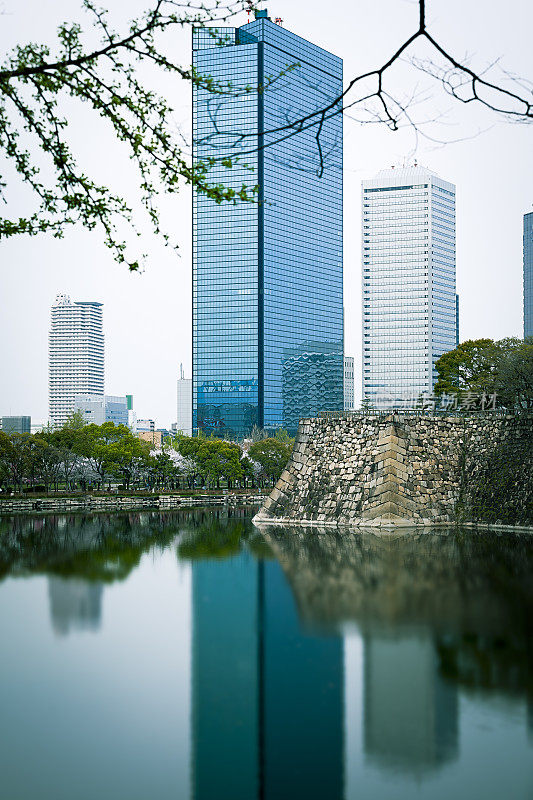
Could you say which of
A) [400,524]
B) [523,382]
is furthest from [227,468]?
[400,524]

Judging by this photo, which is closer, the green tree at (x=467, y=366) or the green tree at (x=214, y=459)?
the green tree at (x=467, y=366)

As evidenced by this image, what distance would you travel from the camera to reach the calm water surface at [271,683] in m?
7.27

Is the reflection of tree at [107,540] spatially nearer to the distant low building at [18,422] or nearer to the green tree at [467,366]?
the green tree at [467,366]

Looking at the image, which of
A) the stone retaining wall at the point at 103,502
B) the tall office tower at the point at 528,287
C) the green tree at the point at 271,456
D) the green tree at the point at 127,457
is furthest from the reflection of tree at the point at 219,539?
the tall office tower at the point at 528,287

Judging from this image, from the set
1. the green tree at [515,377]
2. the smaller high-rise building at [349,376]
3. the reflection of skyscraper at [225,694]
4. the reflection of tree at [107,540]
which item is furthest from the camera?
the smaller high-rise building at [349,376]

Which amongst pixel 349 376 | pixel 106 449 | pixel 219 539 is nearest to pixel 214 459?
pixel 106 449

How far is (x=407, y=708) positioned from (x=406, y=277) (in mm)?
125141

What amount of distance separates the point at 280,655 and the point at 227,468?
5007 centimetres

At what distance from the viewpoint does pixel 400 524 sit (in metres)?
31.7

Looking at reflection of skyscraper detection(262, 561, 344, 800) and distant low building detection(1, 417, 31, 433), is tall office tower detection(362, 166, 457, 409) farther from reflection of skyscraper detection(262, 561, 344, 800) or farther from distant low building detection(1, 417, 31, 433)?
reflection of skyscraper detection(262, 561, 344, 800)

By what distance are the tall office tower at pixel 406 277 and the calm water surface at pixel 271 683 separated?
369 ft

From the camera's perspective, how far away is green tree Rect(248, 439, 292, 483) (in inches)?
2638

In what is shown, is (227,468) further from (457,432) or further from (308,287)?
(308,287)

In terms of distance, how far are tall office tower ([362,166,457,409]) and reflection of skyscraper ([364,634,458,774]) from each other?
118 m
